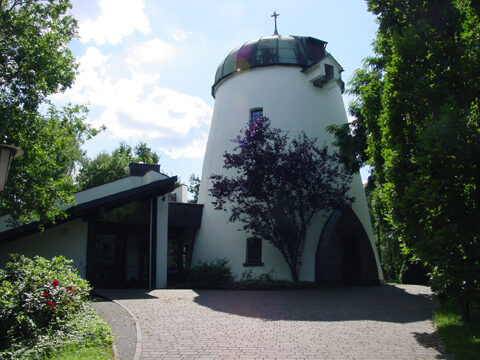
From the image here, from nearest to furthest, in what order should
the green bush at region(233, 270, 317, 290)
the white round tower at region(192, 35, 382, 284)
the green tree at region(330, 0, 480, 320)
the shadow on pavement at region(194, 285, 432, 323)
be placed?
the green tree at region(330, 0, 480, 320)
the shadow on pavement at region(194, 285, 432, 323)
the green bush at region(233, 270, 317, 290)
the white round tower at region(192, 35, 382, 284)

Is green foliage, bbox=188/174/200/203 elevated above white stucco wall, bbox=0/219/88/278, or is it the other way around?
green foliage, bbox=188/174/200/203

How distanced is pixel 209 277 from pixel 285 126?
8270 millimetres

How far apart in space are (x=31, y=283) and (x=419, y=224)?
6841 mm

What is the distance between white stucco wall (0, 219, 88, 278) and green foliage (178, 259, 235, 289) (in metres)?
4.37

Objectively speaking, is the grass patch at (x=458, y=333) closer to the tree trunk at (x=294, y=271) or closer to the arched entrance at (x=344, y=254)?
the tree trunk at (x=294, y=271)

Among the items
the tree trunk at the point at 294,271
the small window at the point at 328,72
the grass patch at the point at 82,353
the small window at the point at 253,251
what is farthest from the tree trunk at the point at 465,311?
the small window at the point at 328,72

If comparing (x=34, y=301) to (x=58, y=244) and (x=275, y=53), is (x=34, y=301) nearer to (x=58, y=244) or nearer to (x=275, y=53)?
(x=58, y=244)

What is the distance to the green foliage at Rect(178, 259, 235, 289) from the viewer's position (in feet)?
53.7

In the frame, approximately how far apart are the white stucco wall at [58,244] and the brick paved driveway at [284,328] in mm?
3918

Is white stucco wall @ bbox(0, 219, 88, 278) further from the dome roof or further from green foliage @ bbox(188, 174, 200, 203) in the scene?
green foliage @ bbox(188, 174, 200, 203)

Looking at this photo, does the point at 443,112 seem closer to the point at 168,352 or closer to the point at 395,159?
the point at 395,159

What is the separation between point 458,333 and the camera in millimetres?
6566

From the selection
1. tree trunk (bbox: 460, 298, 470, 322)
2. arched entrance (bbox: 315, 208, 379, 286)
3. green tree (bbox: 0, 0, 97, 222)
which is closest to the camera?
tree trunk (bbox: 460, 298, 470, 322)

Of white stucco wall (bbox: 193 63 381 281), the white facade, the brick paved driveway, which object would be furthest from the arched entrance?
the white facade
